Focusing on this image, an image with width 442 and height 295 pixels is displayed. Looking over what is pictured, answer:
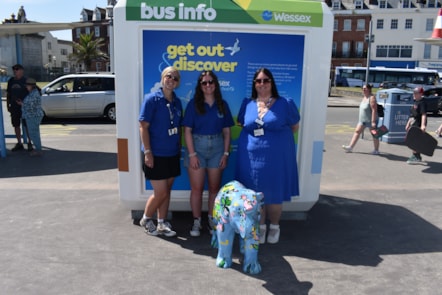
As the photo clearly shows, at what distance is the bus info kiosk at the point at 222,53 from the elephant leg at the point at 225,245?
3.89 feet

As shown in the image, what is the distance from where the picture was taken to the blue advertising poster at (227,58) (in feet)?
14.0

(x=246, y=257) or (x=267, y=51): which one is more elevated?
(x=267, y=51)

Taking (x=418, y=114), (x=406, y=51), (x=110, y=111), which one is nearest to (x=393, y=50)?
(x=406, y=51)

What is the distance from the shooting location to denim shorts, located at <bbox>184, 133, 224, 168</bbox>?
4.13 metres

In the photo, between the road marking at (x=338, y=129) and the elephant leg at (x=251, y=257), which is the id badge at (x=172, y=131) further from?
the road marking at (x=338, y=129)

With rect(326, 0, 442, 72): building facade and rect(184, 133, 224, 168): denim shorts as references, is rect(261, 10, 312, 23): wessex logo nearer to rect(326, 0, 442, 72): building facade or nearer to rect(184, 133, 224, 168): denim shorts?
rect(184, 133, 224, 168): denim shorts

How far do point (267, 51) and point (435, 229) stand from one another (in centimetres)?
287

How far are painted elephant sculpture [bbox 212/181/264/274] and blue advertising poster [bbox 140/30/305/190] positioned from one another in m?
1.22

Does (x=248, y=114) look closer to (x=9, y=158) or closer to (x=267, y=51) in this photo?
(x=267, y=51)

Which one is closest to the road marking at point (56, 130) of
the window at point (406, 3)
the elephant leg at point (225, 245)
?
the elephant leg at point (225, 245)

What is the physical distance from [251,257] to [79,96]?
11.5 metres

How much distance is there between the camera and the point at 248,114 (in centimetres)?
398

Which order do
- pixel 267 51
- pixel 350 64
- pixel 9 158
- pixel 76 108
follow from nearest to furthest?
pixel 267 51 < pixel 9 158 < pixel 76 108 < pixel 350 64

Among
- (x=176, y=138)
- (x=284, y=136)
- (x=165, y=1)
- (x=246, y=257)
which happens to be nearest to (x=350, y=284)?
(x=246, y=257)
